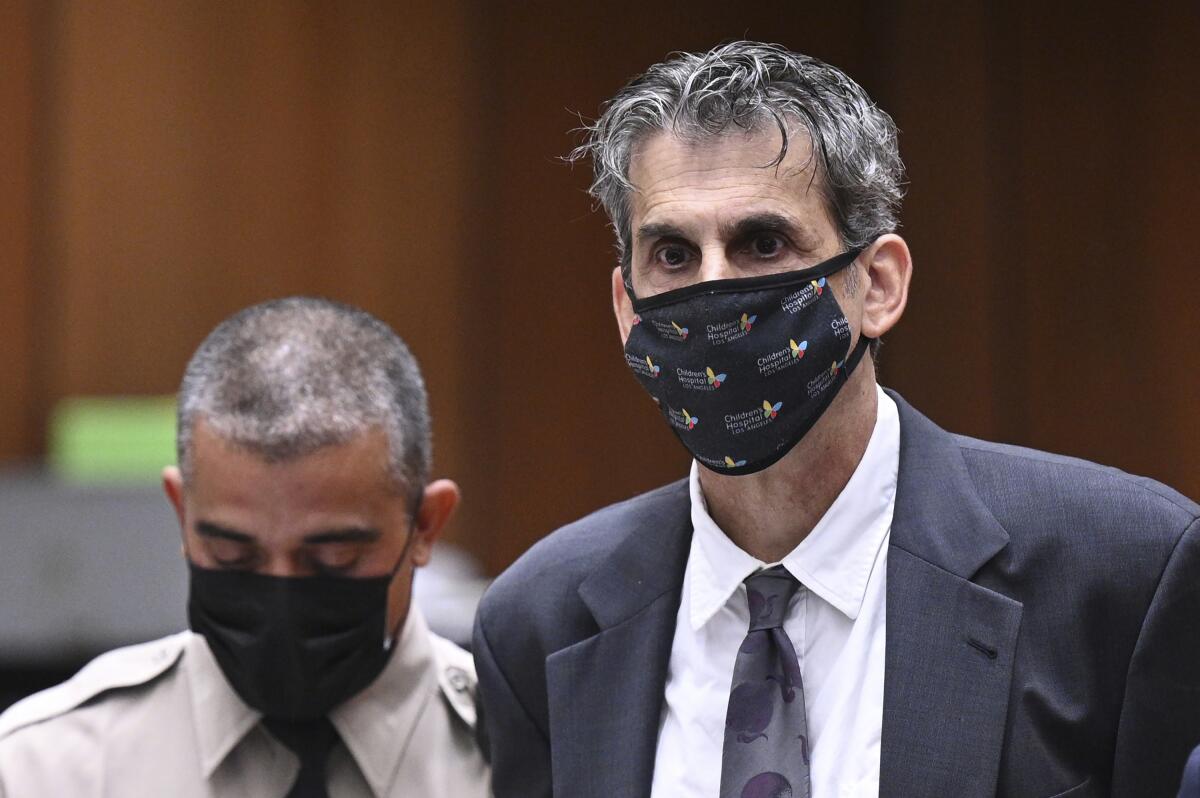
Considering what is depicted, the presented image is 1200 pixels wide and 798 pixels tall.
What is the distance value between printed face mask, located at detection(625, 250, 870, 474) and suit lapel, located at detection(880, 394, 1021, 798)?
20 cm

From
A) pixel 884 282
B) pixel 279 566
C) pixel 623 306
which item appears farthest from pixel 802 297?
pixel 279 566

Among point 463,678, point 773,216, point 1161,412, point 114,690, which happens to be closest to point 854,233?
point 773,216

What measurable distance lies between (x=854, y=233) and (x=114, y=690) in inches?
49.5

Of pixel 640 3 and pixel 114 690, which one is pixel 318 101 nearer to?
pixel 640 3

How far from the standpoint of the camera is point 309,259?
16.3 ft

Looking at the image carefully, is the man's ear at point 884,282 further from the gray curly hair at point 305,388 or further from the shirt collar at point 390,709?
the shirt collar at point 390,709

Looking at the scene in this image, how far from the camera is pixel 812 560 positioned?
207 centimetres

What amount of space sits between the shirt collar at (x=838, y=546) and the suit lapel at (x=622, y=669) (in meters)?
0.05

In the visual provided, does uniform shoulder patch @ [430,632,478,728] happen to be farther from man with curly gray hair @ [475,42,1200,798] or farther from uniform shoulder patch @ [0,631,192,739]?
uniform shoulder patch @ [0,631,192,739]

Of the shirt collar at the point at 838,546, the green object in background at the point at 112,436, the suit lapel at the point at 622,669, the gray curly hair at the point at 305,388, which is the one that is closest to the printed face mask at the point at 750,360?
the shirt collar at the point at 838,546

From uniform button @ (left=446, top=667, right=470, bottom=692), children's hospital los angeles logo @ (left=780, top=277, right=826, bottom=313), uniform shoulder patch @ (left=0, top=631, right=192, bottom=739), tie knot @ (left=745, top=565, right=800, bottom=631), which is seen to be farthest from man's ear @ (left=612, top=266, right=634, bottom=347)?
uniform shoulder patch @ (left=0, top=631, right=192, bottom=739)

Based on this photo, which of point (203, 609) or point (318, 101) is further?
point (318, 101)

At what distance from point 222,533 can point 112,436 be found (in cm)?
262

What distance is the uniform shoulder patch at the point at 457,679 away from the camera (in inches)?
95.6
